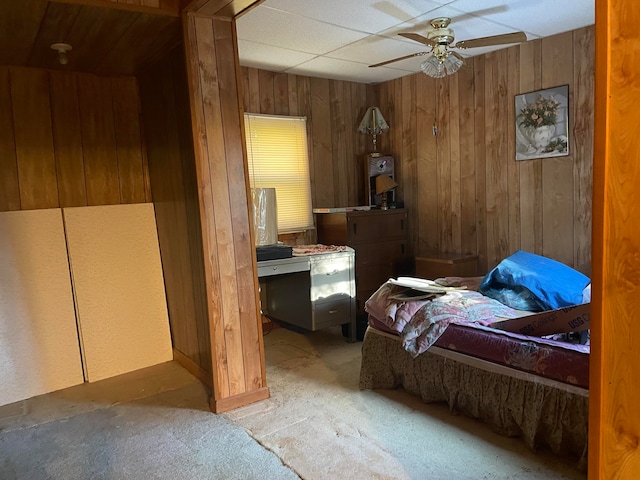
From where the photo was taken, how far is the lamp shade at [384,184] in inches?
179

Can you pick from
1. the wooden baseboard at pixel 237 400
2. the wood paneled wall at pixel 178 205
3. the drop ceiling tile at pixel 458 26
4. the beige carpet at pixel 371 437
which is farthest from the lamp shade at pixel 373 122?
the wooden baseboard at pixel 237 400

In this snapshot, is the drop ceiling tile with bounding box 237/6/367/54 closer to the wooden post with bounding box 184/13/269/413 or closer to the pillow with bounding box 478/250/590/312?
the wooden post with bounding box 184/13/269/413

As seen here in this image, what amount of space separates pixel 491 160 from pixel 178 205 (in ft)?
8.80

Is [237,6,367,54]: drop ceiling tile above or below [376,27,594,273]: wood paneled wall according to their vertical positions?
above

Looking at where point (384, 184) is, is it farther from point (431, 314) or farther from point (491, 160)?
point (431, 314)

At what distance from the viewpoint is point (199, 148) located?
253 cm

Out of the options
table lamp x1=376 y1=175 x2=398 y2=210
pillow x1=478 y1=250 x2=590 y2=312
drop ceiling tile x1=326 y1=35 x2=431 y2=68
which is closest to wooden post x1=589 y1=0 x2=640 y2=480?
pillow x1=478 y1=250 x2=590 y2=312

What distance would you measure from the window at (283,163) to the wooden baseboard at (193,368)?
57.0 inches

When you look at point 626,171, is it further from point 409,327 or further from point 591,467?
point 409,327

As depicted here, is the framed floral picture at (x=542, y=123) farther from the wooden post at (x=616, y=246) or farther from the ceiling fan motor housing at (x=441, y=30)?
the wooden post at (x=616, y=246)

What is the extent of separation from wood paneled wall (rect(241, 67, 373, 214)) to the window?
0.27 feet

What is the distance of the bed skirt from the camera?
78.6 inches

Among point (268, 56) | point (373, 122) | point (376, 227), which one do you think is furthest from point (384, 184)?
point (268, 56)

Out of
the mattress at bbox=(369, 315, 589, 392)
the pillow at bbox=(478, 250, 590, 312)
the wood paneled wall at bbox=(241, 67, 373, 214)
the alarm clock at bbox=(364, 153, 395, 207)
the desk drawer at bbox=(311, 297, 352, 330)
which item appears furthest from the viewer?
the alarm clock at bbox=(364, 153, 395, 207)
